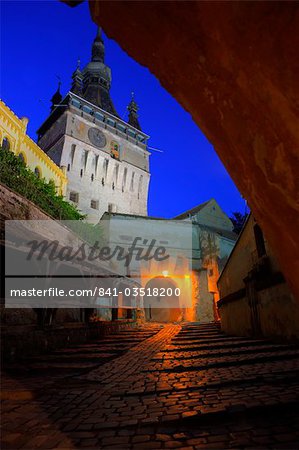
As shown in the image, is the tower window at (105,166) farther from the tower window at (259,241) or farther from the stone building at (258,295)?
the tower window at (259,241)

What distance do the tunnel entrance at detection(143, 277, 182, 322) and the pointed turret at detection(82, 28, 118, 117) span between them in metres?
25.8

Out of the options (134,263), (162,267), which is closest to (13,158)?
(134,263)

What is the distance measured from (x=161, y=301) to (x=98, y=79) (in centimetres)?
3695

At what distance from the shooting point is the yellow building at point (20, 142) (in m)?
19.0

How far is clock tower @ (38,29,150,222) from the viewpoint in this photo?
102 feet

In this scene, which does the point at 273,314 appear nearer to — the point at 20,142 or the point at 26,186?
the point at 26,186

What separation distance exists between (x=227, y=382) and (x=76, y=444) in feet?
6.66

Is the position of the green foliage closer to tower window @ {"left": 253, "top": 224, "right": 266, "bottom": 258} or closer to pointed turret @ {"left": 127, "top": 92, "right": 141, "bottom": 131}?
tower window @ {"left": 253, "top": 224, "right": 266, "bottom": 258}

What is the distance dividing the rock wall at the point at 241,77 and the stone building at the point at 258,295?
12.6 feet

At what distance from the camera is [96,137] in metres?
34.2

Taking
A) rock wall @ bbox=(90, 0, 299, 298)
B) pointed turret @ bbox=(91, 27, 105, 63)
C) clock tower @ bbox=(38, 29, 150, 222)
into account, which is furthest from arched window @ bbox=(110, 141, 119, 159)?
rock wall @ bbox=(90, 0, 299, 298)

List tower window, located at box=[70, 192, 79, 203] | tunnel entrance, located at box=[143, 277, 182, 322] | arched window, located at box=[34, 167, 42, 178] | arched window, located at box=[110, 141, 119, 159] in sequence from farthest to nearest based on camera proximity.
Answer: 1. arched window, located at box=[110, 141, 119, 159]
2. tower window, located at box=[70, 192, 79, 203]
3. tunnel entrance, located at box=[143, 277, 182, 322]
4. arched window, located at box=[34, 167, 42, 178]

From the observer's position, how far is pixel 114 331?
13.7 m

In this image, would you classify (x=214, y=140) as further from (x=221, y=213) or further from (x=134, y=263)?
(x=221, y=213)
